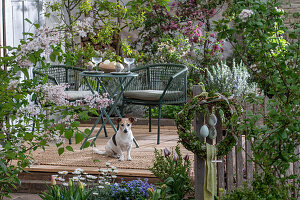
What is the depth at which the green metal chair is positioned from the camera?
478cm

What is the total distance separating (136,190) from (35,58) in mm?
1312

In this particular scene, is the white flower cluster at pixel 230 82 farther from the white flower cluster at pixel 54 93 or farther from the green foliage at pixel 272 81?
the white flower cluster at pixel 54 93

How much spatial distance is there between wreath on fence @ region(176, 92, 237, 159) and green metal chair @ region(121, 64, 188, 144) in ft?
6.48

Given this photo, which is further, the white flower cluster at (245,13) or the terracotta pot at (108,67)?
the terracotta pot at (108,67)

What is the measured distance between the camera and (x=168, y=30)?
26.0 ft

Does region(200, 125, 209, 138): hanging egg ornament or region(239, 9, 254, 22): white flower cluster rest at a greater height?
region(239, 9, 254, 22): white flower cluster

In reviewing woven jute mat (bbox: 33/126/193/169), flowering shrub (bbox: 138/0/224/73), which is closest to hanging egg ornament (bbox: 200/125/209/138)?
woven jute mat (bbox: 33/126/193/169)

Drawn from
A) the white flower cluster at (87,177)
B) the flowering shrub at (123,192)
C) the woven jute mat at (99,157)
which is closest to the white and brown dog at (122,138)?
the woven jute mat at (99,157)

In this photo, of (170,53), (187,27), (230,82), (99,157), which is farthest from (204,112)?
(187,27)

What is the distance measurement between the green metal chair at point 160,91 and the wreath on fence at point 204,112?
1976 mm

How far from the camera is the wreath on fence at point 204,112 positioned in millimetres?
2516

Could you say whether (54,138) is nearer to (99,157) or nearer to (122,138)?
(122,138)

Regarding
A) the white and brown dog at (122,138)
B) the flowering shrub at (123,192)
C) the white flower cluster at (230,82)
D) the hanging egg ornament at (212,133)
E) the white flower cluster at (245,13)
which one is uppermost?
the white flower cluster at (245,13)

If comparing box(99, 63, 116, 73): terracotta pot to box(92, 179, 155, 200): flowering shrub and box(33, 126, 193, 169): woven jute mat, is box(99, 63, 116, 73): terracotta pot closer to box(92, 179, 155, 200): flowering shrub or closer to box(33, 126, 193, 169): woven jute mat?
box(33, 126, 193, 169): woven jute mat
